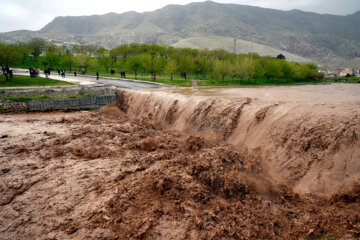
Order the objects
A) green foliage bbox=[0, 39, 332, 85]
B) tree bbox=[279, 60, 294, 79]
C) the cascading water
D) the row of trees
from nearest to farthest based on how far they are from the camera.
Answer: the cascading water
the row of trees
green foliage bbox=[0, 39, 332, 85]
tree bbox=[279, 60, 294, 79]

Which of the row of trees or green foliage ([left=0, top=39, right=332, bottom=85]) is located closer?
the row of trees

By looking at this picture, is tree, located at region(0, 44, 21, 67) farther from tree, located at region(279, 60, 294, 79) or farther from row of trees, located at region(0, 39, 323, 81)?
tree, located at region(279, 60, 294, 79)

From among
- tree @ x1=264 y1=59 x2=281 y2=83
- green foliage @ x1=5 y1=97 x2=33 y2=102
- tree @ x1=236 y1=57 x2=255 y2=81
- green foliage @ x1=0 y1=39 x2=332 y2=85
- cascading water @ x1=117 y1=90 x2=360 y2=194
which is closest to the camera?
cascading water @ x1=117 y1=90 x2=360 y2=194

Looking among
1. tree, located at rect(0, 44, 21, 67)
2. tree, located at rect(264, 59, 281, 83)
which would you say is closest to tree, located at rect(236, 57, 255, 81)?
tree, located at rect(264, 59, 281, 83)

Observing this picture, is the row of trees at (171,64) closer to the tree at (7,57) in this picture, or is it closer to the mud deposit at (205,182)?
the tree at (7,57)

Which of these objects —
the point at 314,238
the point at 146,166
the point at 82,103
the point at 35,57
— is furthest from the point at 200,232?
the point at 35,57

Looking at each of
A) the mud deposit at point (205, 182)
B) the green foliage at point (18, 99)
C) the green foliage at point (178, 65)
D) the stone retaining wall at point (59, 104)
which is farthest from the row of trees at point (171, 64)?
the mud deposit at point (205, 182)

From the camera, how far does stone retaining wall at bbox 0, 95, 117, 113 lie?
2098cm

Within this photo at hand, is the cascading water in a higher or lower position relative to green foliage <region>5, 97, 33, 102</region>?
lower

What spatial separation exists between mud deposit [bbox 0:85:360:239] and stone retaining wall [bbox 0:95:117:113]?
10.4 metres

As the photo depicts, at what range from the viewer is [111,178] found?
8.62 meters

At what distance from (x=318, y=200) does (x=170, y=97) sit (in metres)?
13.8

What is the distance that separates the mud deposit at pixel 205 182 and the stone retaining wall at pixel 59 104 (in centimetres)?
1042

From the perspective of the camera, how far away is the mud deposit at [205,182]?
5969 millimetres
